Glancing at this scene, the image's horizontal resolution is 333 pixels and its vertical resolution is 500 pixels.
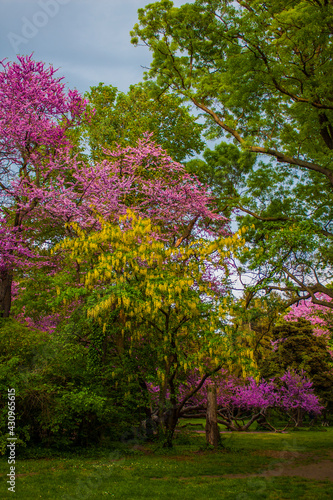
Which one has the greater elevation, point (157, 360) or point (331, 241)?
point (331, 241)

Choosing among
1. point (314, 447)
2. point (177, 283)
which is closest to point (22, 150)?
point (177, 283)

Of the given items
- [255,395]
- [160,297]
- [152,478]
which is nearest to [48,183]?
[160,297]

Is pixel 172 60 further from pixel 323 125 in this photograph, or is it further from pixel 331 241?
pixel 331 241

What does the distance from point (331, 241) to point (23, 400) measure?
496 inches

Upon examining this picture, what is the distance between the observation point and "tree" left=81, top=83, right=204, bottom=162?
21.5m

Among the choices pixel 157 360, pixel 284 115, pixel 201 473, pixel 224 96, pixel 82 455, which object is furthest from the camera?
pixel 284 115

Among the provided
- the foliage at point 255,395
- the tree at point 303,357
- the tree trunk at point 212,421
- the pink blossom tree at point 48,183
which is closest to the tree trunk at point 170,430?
the tree trunk at point 212,421

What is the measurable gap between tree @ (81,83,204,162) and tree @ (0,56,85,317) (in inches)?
172

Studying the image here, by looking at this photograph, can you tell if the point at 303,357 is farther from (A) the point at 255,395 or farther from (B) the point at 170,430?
(B) the point at 170,430

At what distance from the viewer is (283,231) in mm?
12352

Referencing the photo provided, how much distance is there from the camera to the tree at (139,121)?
70.6 ft

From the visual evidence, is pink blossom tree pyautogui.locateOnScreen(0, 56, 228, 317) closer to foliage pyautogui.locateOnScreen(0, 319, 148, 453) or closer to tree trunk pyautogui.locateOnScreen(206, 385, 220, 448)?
foliage pyautogui.locateOnScreen(0, 319, 148, 453)

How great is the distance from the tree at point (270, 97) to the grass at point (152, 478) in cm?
509

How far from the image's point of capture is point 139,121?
21.5 m
